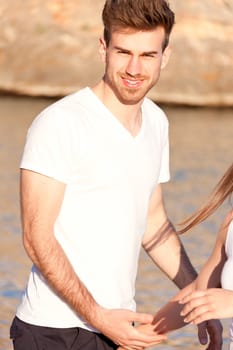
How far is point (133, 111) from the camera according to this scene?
454cm

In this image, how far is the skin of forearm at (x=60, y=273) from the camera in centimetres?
424

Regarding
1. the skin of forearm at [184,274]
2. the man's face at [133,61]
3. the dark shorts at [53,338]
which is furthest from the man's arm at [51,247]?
the skin of forearm at [184,274]

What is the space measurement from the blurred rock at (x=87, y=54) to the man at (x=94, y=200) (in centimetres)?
1740

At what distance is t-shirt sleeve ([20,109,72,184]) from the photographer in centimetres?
420

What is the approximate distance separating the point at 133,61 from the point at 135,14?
16 centimetres

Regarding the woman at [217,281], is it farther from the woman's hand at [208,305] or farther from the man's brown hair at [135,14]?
the man's brown hair at [135,14]

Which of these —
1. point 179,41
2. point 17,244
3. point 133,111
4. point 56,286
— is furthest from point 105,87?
point 179,41

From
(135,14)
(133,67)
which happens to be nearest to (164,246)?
(133,67)

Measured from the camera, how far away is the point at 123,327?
14.2 feet

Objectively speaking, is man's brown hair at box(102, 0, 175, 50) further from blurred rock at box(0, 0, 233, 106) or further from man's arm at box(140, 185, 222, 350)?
blurred rock at box(0, 0, 233, 106)

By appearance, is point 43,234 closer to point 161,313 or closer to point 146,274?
point 161,313

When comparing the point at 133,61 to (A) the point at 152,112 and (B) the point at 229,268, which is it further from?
(B) the point at 229,268

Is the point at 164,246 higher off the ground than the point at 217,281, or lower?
lower

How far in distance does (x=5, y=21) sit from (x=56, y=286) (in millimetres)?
18683
